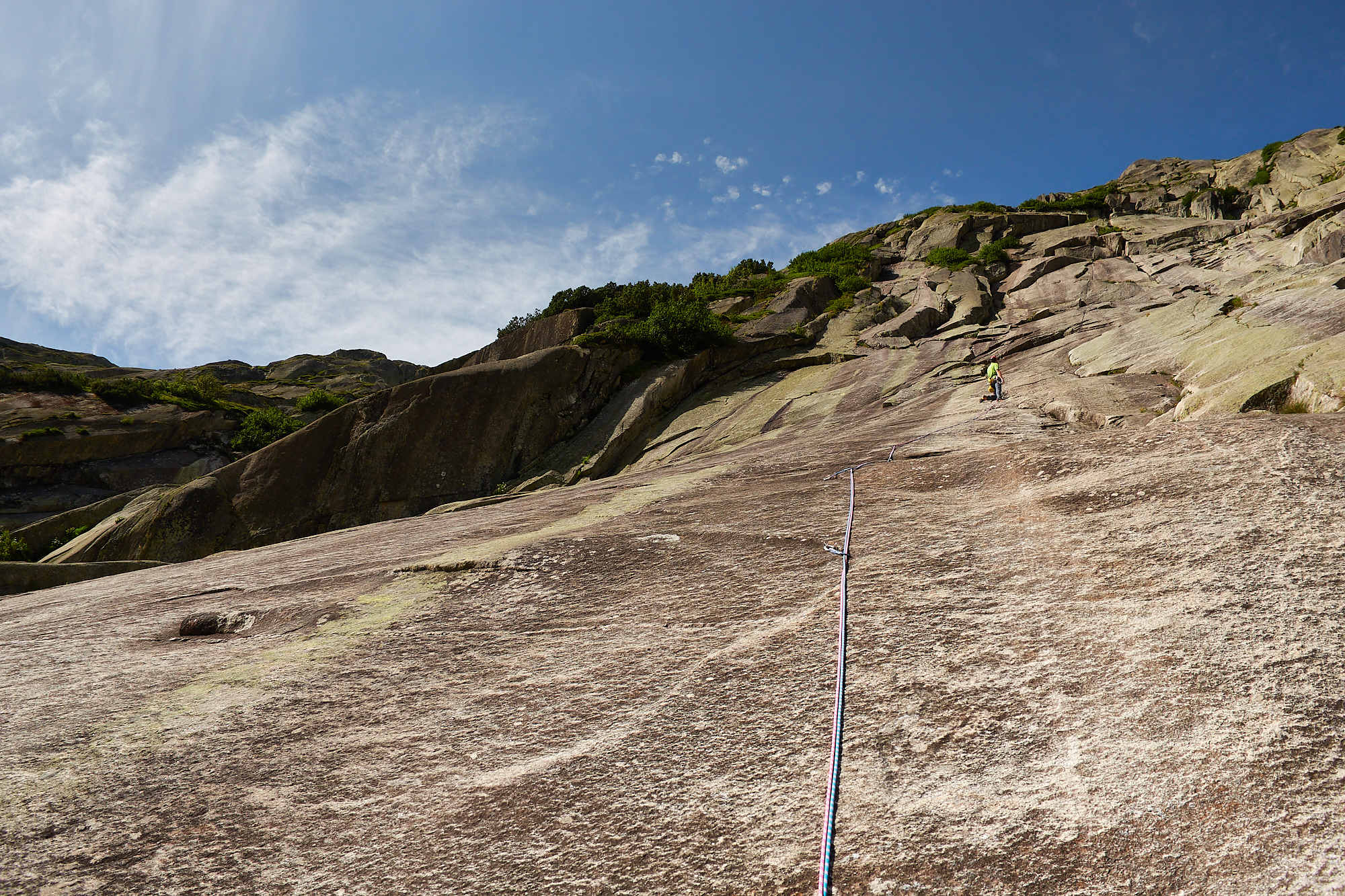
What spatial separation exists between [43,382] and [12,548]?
3085 centimetres

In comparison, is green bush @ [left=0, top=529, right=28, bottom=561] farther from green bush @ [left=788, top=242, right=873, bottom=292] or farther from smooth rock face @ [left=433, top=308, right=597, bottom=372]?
green bush @ [left=788, top=242, right=873, bottom=292]

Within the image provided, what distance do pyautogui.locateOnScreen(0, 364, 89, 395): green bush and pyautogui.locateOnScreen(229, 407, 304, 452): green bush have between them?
1460cm

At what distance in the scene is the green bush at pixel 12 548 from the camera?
31.3m

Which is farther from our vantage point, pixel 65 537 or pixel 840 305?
pixel 840 305

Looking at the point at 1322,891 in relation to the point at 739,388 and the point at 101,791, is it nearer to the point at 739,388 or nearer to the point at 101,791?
the point at 101,791

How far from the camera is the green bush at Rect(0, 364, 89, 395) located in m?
52.3

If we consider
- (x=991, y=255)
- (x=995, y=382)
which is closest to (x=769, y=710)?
(x=995, y=382)

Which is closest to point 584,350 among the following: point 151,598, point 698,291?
point 698,291

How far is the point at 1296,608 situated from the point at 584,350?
1125 inches

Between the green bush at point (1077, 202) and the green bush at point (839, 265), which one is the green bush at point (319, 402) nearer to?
the green bush at point (839, 265)

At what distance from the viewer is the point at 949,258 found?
144 feet

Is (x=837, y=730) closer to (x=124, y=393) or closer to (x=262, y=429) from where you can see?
(x=262, y=429)

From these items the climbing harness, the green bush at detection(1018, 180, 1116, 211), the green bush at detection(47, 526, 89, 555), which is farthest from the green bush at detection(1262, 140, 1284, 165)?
the green bush at detection(47, 526, 89, 555)

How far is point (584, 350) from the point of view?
3106 cm
